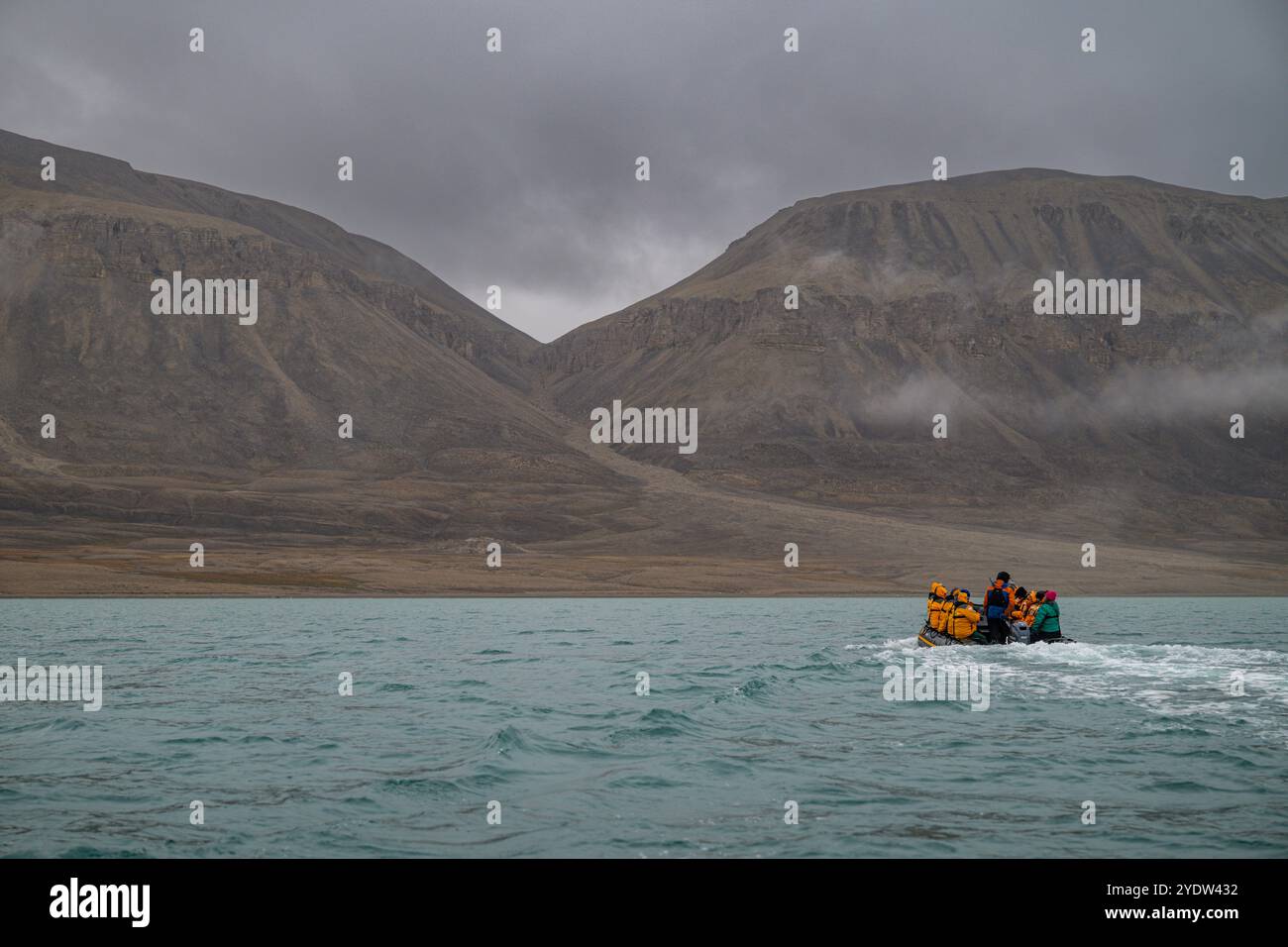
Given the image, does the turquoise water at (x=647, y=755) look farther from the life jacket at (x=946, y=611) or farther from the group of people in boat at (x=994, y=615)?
the life jacket at (x=946, y=611)

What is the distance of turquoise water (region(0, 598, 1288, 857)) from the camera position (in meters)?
14.7

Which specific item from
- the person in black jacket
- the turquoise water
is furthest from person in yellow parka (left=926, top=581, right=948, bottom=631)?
the turquoise water

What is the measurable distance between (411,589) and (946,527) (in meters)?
90.7

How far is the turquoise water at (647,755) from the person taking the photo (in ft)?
48.2

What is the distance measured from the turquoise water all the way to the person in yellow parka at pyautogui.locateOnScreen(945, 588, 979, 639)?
1.93m

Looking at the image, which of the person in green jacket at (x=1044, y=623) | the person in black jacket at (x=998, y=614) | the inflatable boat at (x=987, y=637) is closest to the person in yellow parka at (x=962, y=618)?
the inflatable boat at (x=987, y=637)

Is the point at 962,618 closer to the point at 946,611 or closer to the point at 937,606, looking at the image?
the point at 946,611

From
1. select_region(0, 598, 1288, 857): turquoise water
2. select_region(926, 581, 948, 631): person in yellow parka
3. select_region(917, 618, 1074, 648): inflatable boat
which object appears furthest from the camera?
select_region(926, 581, 948, 631): person in yellow parka

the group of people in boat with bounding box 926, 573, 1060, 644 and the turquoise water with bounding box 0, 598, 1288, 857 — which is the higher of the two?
the group of people in boat with bounding box 926, 573, 1060, 644

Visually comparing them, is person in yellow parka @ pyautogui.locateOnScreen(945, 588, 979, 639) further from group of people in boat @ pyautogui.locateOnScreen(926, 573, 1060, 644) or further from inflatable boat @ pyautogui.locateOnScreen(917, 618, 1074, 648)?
inflatable boat @ pyautogui.locateOnScreen(917, 618, 1074, 648)

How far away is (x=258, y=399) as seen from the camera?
196 m

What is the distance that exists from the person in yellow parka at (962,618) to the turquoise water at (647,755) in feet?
6.32

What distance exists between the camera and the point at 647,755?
67.4 ft

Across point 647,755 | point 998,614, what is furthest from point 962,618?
point 647,755
